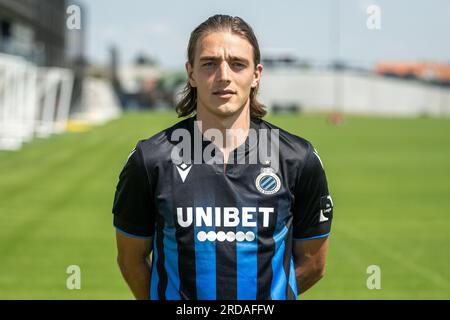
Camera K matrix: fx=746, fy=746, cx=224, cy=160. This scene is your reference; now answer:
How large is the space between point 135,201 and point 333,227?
9085mm

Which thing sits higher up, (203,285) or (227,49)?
(227,49)

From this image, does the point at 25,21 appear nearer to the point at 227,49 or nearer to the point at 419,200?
the point at 419,200

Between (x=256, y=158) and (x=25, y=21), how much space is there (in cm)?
5186

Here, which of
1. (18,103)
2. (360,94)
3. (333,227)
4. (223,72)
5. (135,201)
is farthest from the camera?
(360,94)

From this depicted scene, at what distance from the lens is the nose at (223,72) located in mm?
2984

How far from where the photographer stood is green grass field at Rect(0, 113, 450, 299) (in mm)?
8508

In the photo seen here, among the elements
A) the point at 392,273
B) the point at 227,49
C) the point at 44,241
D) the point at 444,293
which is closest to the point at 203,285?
the point at 227,49

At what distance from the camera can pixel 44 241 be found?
10.9m

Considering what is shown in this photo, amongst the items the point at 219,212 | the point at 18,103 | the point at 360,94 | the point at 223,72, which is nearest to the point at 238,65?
the point at 223,72

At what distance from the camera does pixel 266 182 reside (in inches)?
123

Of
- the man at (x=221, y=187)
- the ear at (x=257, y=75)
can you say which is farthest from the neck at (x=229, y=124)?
the ear at (x=257, y=75)

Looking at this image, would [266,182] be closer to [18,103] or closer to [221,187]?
[221,187]

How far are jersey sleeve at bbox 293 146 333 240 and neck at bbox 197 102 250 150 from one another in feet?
1.00

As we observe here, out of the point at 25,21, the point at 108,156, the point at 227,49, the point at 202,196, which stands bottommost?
the point at 108,156
